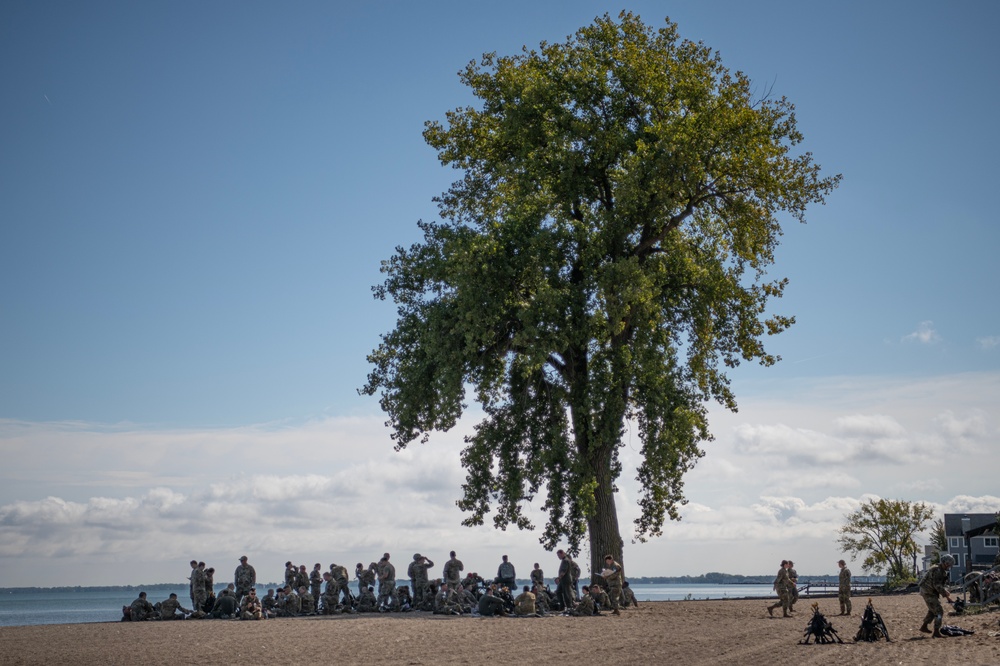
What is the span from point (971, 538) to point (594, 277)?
213 ft

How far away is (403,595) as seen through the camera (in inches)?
1204

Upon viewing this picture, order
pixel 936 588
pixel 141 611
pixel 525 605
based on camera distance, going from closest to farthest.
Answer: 1. pixel 936 588
2. pixel 525 605
3. pixel 141 611

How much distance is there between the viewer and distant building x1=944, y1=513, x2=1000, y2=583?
77.2 m

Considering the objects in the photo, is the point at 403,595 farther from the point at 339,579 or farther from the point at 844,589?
the point at 844,589

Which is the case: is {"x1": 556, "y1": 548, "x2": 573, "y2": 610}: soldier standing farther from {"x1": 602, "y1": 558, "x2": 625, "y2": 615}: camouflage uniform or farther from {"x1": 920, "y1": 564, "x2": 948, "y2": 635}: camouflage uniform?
{"x1": 920, "y1": 564, "x2": 948, "y2": 635}: camouflage uniform

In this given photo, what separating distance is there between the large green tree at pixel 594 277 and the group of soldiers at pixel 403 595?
200 cm

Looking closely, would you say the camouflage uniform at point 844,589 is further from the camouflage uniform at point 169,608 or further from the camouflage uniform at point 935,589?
the camouflage uniform at point 169,608

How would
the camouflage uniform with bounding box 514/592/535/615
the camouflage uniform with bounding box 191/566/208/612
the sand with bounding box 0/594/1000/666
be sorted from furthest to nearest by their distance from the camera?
the camouflage uniform with bounding box 191/566/208/612 → the camouflage uniform with bounding box 514/592/535/615 → the sand with bounding box 0/594/1000/666

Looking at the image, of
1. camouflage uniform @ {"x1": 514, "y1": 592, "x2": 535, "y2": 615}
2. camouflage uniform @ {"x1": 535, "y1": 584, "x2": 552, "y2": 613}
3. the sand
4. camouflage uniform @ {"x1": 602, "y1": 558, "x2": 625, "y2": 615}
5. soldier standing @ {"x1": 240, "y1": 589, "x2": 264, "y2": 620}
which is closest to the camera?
the sand

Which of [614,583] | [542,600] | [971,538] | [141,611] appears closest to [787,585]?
[614,583]

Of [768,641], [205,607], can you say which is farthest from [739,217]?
[205,607]

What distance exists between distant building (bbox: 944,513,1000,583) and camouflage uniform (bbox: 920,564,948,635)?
194ft

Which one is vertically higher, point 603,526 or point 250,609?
point 603,526

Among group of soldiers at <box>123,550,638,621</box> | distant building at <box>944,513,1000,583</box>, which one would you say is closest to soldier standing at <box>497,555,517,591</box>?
group of soldiers at <box>123,550,638,621</box>
